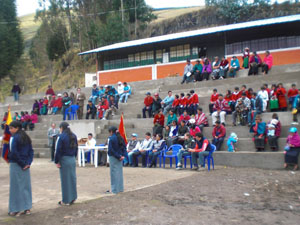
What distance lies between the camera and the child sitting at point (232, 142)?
13359mm

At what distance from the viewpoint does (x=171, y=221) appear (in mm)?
6320

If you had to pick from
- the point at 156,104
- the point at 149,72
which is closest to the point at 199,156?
the point at 156,104

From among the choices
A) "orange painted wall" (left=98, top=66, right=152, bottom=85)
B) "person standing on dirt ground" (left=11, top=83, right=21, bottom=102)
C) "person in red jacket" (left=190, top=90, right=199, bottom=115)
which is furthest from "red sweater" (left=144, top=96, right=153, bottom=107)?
"person standing on dirt ground" (left=11, top=83, right=21, bottom=102)

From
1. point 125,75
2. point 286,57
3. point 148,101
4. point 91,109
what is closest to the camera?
point 148,101

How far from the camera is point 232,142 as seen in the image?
1348 centimetres

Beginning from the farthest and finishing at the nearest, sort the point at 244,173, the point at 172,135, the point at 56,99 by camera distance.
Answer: the point at 56,99 < the point at 172,135 < the point at 244,173

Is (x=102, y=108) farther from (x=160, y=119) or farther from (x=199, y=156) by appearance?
(x=199, y=156)

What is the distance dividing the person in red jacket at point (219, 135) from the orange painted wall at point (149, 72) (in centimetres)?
1060

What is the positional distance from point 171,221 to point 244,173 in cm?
552

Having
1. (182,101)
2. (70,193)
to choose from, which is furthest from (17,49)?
(70,193)

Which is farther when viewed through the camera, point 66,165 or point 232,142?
point 232,142

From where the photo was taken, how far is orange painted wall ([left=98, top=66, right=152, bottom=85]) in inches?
1070

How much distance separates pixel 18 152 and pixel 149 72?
807 inches

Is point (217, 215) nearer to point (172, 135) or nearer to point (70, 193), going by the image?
point (70, 193)
